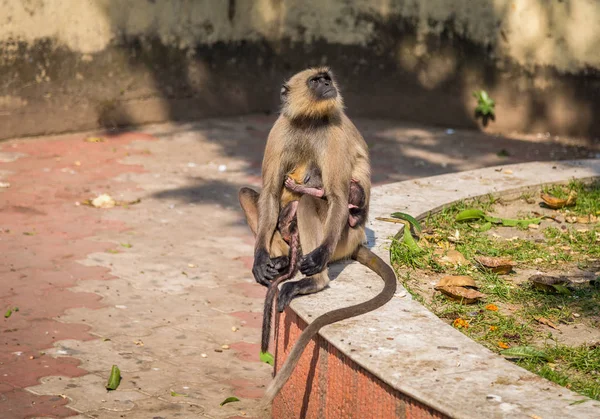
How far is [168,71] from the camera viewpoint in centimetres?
920

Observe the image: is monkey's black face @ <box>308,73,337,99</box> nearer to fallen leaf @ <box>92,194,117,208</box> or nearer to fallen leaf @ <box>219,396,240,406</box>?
fallen leaf @ <box>219,396,240,406</box>

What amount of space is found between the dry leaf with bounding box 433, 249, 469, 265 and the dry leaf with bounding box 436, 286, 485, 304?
18.2 inches

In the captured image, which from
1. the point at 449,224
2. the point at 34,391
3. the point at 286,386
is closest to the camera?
the point at 286,386

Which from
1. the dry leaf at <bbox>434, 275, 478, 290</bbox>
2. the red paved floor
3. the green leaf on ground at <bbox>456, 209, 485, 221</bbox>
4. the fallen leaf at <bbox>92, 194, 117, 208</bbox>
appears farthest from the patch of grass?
the fallen leaf at <bbox>92, 194, 117, 208</bbox>

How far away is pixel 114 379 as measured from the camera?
405 cm

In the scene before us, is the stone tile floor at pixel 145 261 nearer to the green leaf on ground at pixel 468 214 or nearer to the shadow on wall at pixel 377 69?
the shadow on wall at pixel 377 69

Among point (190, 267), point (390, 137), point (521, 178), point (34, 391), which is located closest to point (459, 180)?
point (521, 178)

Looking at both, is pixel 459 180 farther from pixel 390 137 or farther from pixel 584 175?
pixel 390 137

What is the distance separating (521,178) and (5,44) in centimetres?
479

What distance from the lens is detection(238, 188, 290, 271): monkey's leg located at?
13.2 ft

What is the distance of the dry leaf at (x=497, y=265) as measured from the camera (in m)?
4.25

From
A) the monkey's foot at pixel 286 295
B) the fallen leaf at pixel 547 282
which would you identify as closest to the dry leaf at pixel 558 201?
the fallen leaf at pixel 547 282

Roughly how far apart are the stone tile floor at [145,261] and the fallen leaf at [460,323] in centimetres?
98

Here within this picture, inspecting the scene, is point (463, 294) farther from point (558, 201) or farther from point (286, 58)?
point (286, 58)
